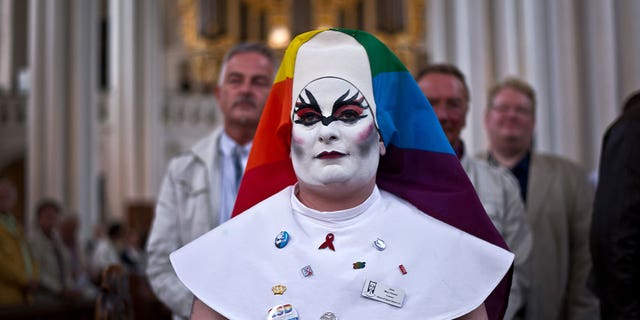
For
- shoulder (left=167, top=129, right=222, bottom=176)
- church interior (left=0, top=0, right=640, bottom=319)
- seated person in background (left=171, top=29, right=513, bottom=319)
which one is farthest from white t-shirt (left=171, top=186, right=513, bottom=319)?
church interior (left=0, top=0, right=640, bottom=319)

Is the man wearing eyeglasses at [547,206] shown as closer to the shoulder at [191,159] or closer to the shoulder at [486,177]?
the shoulder at [486,177]

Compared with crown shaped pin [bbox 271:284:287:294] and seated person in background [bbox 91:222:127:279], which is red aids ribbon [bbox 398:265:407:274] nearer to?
crown shaped pin [bbox 271:284:287:294]

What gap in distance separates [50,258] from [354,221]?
5540 millimetres

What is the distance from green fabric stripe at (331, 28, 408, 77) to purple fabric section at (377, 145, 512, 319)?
0.78 ft

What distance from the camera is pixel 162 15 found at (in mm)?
18391

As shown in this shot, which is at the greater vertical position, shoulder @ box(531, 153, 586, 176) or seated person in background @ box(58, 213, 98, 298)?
shoulder @ box(531, 153, 586, 176)

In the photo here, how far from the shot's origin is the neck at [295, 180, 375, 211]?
221 centimetres


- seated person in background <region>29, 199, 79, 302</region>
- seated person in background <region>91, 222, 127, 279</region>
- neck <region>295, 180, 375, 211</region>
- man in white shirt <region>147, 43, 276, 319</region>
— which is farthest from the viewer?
seated person in background <region>91, 222, 127, 279</region>

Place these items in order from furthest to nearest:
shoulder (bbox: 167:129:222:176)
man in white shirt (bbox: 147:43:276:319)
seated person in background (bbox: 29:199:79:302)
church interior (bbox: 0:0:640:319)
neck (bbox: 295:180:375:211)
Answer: seated person in background (bbox: 29:199:79:302) < church interior (bbox: 0:0:640:319) < shoulder (bbox: 167:129:222:176) < man in white shirt (bbox: 147:43:276:319) < neck (bbox: 295:180:375:211)

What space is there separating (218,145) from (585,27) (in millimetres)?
4122

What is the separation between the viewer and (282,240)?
2230mm

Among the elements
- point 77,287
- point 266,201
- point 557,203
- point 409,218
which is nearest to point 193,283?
point 266,201

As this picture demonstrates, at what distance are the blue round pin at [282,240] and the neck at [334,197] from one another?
112mm

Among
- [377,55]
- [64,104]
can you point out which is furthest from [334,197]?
[64,104]
